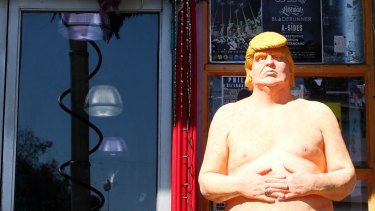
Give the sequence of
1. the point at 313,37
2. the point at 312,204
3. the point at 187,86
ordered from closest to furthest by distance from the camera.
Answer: the point at 312,204
the point at 187,86
the point at 313,37

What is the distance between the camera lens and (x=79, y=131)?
4.97 m

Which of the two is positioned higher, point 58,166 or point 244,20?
point 244,20

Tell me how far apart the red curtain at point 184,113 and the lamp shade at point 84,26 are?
550 mm

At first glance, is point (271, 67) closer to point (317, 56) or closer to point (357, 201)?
point (317, 56)

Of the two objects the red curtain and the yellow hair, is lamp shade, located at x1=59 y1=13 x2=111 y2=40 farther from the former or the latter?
the yellow hair

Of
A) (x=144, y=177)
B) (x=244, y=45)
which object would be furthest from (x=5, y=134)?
(x=244, y=45)

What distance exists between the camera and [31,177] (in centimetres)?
500

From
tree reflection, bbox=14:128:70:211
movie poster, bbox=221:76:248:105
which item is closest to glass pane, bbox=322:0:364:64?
movie poster, bbox=221:76:248:105

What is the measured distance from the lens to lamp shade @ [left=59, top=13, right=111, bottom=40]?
202 inches

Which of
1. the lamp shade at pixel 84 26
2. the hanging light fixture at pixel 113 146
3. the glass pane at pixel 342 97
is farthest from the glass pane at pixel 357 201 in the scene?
the lamp shade at pixel 84 26

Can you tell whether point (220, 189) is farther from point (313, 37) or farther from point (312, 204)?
point (313, 37)

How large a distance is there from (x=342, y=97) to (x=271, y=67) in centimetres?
182

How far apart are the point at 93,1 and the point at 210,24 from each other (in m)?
0.84

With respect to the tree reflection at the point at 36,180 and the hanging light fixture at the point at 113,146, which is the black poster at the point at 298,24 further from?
the tree reflection at the point at 36,180
